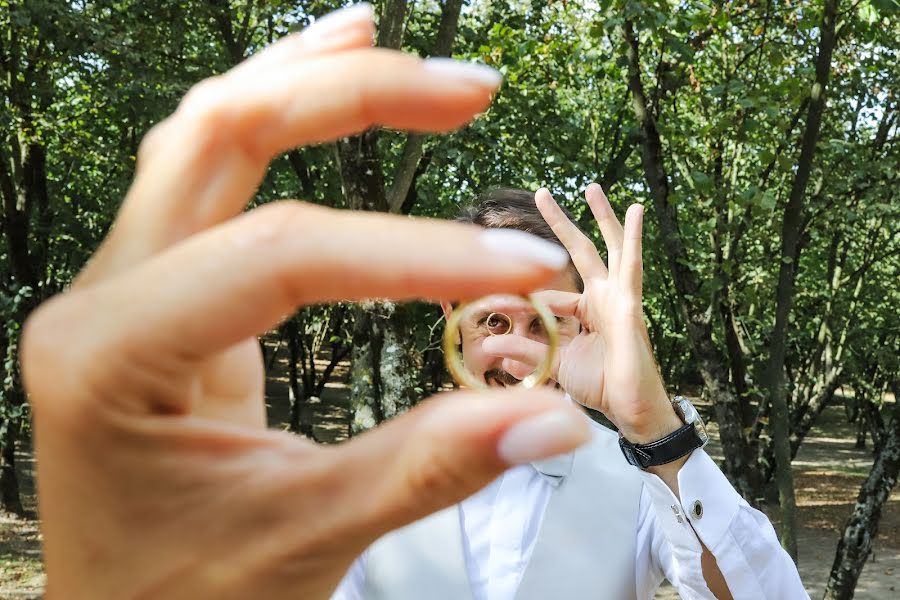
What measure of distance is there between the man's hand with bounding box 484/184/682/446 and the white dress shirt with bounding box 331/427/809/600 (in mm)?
239

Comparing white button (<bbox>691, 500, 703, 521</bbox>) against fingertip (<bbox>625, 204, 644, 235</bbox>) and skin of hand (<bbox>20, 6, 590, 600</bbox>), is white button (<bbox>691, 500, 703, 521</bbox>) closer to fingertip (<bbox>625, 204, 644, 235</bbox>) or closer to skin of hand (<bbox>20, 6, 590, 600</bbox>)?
fingertip (<bbox>625, 204, 644, 235</bbox>)

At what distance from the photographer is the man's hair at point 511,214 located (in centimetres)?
331

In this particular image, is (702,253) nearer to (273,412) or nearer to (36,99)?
(36,99)

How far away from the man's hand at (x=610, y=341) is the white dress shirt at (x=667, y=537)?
239 mm

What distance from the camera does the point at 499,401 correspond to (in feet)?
2.43

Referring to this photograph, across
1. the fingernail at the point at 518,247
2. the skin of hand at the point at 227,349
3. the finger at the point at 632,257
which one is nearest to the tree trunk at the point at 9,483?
the finger at the point at 632,257

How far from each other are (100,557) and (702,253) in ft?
31.6

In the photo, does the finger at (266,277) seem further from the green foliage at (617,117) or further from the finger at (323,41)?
the green foliage at (617,117)

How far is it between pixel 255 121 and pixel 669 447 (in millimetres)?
1806

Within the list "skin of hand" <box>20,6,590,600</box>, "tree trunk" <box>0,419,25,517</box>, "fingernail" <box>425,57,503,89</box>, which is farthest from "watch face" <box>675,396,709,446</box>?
"tree trunk" <box>0,419,25,517</box>

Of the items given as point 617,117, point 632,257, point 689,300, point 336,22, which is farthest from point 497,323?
point 617,117

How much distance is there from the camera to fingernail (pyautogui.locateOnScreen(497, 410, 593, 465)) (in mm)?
734

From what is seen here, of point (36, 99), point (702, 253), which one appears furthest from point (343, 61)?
point (36, 99)

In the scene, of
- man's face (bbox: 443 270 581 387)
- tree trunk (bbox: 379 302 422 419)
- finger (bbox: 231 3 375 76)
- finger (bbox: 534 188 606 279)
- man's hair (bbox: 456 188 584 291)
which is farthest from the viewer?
tree trunk (bbox: 379 302 422 419)
